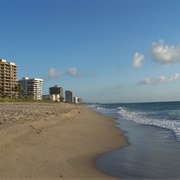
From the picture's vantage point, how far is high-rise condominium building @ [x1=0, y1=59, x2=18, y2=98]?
141750 mm

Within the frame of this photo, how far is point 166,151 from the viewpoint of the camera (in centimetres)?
1141

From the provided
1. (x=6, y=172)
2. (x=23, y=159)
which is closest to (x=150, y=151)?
(x=23, y=159)

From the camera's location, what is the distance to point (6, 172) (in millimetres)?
7312

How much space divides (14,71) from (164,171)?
15431 cm

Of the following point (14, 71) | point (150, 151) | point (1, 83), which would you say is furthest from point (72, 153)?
point (14, 71)

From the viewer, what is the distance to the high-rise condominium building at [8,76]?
142m

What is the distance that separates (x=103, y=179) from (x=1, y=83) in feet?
466

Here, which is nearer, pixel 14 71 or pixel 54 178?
pixel 54 178

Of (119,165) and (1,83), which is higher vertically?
(1,83)

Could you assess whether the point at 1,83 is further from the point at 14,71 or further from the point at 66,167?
the point at 66,167

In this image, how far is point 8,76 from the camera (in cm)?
14775

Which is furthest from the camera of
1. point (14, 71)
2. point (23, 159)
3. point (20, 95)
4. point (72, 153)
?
point (14, 71)

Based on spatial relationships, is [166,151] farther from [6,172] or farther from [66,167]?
[6,172]

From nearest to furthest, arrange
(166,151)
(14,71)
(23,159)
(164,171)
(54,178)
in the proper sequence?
(54,178)
(164,171)
(23,159)
(166,151)
(14,71)
